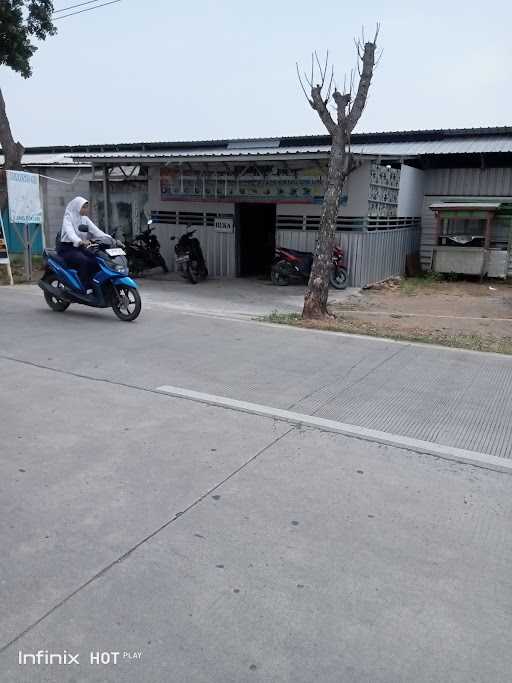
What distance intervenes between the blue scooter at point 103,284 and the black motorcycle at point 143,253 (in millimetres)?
5313

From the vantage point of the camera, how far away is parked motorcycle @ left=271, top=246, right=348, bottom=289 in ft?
41.2

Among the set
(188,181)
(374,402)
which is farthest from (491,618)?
(188,181)

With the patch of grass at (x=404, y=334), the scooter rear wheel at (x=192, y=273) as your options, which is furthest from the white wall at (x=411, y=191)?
the patch of grass at (x=404, y=334)

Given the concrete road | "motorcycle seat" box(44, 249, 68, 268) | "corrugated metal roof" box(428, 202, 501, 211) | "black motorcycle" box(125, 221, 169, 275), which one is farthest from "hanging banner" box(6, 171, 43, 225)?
"corrugated metal roof" box(428, 202, 501, 211)

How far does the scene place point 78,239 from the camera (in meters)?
8.22

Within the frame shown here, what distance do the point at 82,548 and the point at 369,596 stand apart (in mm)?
1379

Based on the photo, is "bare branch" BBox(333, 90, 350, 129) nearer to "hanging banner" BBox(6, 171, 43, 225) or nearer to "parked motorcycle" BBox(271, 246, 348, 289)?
"parked motorcycle" BBox(271, 246, 348, 289)

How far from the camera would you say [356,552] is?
2887 mm

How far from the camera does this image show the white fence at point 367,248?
Result: 12797 millimetres

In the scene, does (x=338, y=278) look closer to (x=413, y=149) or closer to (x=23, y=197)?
(x=413, y=149)

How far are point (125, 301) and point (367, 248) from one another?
6.45 m

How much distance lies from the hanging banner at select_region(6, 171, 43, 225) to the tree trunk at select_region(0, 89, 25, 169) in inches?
93.6

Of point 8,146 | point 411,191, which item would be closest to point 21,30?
point 8,146

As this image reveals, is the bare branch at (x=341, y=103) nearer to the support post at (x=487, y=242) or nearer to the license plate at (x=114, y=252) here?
the license plate at (x=114, y=252)
